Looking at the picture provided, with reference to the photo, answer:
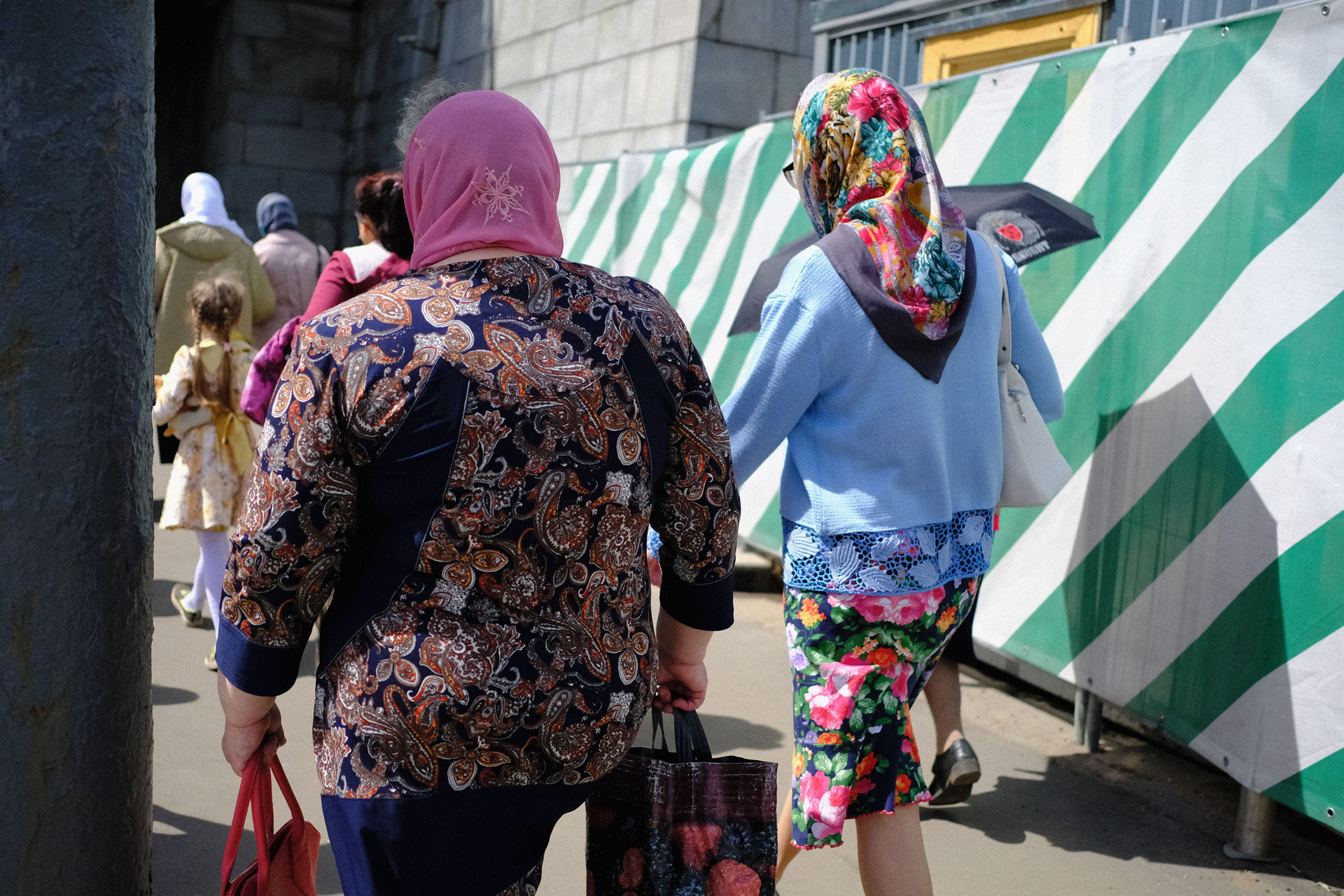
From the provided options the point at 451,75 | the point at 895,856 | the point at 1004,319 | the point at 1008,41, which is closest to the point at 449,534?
the point at 895,856

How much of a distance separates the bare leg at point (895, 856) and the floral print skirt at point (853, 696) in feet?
0.13

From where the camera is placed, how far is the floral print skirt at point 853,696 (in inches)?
99.5

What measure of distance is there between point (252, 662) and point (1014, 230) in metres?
2.59

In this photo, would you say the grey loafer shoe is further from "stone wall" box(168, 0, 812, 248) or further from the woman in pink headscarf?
"stone wall" box(168, 0, 812, 248)

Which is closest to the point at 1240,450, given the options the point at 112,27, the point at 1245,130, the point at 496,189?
the point at 1245,130

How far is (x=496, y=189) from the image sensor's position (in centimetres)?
176

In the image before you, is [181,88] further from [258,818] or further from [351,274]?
[258,818]

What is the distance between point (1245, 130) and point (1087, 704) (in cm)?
190

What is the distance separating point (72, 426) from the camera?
6.44 ft

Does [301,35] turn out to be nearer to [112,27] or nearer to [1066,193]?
[1066,193]

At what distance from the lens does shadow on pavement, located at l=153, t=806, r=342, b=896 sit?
296 cm

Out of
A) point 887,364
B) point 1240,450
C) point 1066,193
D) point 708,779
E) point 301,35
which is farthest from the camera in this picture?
point 301,35

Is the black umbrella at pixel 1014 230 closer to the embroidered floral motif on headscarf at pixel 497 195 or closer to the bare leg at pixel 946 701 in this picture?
the bare leg at pixel 946 701

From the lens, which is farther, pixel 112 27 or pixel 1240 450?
pixel 1240 450
